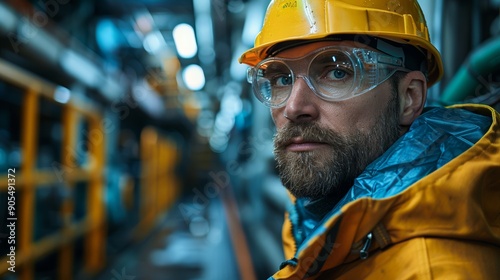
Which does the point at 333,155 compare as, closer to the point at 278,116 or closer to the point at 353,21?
the point at 278,116

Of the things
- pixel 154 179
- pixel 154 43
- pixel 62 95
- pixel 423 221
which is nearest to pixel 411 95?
pixel 423 221

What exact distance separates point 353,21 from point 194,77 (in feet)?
25.8

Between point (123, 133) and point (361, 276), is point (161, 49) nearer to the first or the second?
point (123, 133)

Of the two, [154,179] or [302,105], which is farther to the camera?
[154,179]

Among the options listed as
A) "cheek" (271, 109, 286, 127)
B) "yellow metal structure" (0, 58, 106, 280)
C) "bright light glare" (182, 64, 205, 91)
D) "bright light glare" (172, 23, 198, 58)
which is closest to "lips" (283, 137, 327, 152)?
"cheek" (271, 109, 286, 127)

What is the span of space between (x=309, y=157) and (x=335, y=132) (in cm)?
11

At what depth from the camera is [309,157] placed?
4.02 ft

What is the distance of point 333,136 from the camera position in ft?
4.01

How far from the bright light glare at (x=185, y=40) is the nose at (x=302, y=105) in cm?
444

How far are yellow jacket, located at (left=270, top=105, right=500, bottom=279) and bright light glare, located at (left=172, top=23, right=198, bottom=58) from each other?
4851 millimetres

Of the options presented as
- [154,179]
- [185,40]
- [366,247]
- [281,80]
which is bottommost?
Result: [154,179]

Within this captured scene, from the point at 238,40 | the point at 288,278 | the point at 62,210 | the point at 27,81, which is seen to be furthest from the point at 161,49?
the point at 288,278

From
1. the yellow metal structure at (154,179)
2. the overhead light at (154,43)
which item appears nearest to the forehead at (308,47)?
the overhead light at (154,43)

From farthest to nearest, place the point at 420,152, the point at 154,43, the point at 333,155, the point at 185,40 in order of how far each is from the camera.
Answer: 1. the point at 154,43
2. the point at 185,40
3. the point at 333,155
4. the point at 420,152
